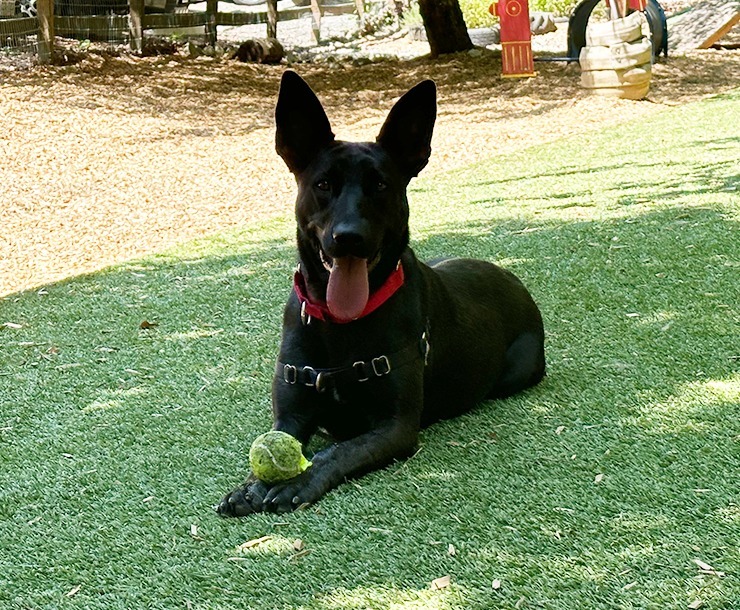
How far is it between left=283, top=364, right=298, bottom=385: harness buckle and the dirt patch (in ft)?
14.3

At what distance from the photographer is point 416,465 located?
152 inches

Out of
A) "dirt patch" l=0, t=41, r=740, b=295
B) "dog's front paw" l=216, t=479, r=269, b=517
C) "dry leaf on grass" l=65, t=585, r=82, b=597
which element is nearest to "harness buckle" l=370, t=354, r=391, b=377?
"dog's front paw" l=216, t=479, r=269, b=517

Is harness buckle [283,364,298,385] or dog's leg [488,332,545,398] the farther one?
dog's leg [488,332,545,398]

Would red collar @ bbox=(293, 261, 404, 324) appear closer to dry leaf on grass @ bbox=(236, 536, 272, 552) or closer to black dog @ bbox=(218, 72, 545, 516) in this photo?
black dog @ bbox=(218, 72, 545, 516)

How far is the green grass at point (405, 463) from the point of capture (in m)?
3.02

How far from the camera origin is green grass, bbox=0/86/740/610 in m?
3.02

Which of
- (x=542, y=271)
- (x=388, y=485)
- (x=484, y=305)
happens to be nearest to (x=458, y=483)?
(x=388, y=485)

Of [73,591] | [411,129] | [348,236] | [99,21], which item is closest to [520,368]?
[411,129]

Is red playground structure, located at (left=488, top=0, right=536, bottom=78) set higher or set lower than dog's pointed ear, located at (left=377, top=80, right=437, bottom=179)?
lower

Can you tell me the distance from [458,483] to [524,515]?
1.18ft

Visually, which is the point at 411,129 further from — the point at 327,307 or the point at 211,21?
the point at 211,21

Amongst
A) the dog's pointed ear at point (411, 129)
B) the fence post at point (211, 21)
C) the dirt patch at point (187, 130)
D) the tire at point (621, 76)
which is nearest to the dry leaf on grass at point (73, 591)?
the dog's pointed ear at point (411, 129)

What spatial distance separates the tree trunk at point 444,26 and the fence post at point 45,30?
734cm

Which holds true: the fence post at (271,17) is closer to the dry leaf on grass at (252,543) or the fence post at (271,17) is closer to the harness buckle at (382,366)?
the harness buckle at (382,366)
